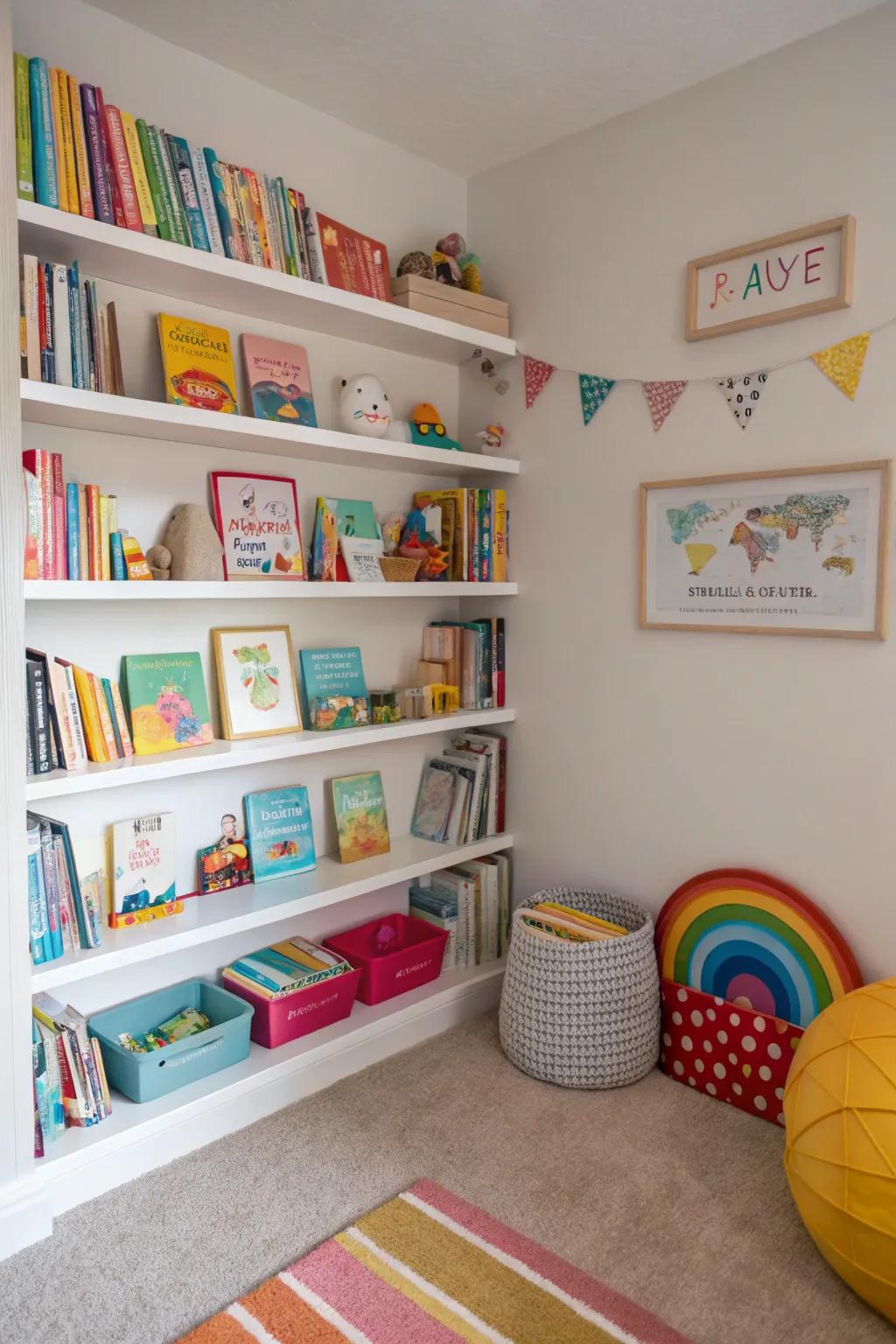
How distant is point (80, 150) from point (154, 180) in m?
0.16

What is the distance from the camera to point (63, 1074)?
6.08 feet

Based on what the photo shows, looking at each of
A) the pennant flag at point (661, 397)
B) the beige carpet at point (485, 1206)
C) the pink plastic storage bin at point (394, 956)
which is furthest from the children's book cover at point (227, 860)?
the pennant flag at point (661, 397)

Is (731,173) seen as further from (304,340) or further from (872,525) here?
(304,340)

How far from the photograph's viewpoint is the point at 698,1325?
5.07ft

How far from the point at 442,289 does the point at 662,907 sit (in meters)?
1.71

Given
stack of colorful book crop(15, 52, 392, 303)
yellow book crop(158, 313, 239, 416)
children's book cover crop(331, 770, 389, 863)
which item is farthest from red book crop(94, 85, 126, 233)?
children's book cover crop(331, 770, 389, 863)

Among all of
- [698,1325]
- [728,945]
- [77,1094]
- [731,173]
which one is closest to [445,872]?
[728,945]

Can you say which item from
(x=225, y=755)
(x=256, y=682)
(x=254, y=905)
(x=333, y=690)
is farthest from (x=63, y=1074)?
(x=333, y=690)

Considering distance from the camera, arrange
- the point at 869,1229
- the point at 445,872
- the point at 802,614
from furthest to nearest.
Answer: the point at 445,872 → the point at 802,614 → the point at 869,1229

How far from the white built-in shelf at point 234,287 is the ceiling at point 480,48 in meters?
0.50

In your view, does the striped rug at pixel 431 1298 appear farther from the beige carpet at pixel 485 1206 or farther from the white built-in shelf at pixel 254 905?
the white built-in shelf at pixel 254 905

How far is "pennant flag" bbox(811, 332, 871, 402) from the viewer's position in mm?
1975

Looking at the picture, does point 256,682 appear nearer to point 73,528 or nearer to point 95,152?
point 73,528

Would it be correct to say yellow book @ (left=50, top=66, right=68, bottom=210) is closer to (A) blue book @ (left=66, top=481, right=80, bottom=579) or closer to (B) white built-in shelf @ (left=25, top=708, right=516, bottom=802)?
(A) blue book @ (left=66, top=481, right=80, bottom=579)
